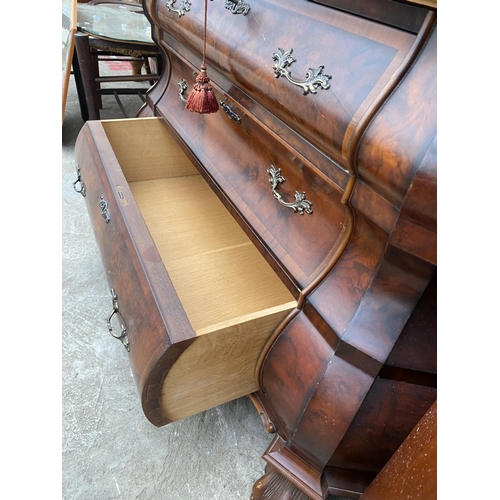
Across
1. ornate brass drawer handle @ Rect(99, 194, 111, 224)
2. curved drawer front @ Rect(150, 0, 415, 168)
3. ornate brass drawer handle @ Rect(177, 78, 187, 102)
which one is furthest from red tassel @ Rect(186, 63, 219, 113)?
→ ornate brass drawer handle @ Rect(177, 78, 187, 102)

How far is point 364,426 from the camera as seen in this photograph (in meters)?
0.61

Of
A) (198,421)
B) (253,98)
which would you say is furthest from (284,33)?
(198,421)

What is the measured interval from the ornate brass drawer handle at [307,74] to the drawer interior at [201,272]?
34cm

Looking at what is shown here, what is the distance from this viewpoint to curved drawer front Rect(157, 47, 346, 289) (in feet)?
2.14

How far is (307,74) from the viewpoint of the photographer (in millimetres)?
574

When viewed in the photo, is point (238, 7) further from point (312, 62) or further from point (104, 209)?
point (104, 209)

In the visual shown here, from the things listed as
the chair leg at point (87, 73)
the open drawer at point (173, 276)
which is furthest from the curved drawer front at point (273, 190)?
the chair leg at point (87, 73)

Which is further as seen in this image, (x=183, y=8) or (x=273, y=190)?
(x=183, y=8)

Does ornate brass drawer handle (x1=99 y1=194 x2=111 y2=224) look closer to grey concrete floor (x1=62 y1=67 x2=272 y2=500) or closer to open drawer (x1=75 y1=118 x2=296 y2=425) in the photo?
open drawer (x1=75 y1=118 x2=296 y2=425)

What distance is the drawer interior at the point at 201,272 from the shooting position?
64 centimetres

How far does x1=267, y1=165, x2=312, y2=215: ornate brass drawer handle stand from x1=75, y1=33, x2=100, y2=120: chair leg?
1391 mm

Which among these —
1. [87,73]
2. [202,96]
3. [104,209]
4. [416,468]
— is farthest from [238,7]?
[87,73]

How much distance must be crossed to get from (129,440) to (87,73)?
1.58 metres

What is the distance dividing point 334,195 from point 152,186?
0.78 m
